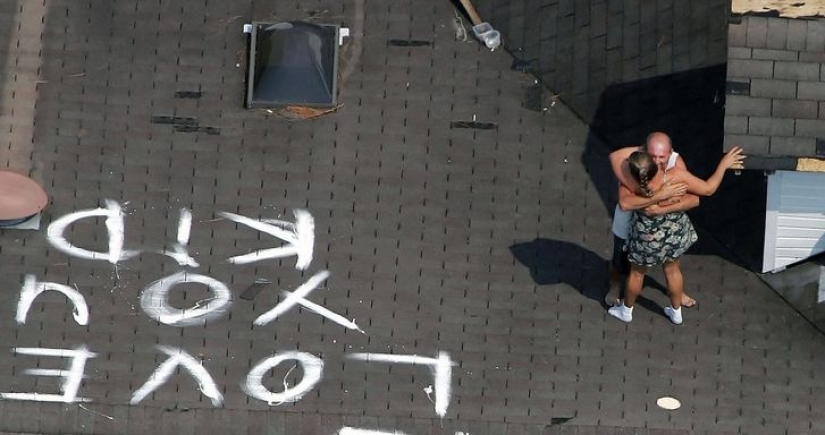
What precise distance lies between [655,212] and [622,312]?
186cm

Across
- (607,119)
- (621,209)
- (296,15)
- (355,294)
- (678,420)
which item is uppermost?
(296,15)

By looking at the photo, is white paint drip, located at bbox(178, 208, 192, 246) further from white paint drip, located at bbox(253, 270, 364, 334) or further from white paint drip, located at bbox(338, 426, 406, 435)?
white paint drip, located at bbox(338, 426, 406, 435)

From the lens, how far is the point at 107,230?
547 inches

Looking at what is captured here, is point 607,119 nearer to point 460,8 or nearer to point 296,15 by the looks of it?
point 460,8

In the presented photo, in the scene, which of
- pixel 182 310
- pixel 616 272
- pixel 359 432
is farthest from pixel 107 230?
pixel 616 272

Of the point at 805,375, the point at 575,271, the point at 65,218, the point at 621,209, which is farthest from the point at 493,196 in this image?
the point at 65,218

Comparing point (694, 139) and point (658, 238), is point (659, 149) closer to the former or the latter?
point (658, 238)

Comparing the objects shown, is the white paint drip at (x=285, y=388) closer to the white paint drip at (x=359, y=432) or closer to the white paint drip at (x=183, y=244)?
the white paint drip at (x=359, y=432)

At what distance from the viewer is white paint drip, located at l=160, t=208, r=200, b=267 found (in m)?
13.8

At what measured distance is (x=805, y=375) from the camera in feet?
44.1

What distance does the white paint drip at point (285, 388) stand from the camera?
1342 cm

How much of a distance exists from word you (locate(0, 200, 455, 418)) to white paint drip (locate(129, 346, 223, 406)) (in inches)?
0.4

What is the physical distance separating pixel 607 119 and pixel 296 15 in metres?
3.84

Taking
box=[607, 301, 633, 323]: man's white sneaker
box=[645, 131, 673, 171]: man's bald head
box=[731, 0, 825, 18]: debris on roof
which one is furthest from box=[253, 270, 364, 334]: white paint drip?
box=[731, 0, 825, 18]: debris on roof
